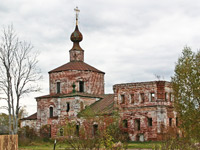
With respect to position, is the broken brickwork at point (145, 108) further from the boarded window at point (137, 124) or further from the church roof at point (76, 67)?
the church roof at point (76, 67)

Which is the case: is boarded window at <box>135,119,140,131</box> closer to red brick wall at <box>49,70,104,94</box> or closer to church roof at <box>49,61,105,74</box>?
red brick wall at <box>49,70,104,94</box>

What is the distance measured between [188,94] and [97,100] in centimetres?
2235

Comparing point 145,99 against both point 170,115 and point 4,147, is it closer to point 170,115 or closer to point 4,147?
point 170,115

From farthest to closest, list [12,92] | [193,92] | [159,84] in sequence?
[159,84] → [12,92] → [193,92]

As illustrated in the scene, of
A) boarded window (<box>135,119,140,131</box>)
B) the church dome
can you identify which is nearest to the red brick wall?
the church dome

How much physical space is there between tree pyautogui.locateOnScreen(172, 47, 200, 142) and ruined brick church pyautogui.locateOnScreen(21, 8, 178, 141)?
43.7 feet

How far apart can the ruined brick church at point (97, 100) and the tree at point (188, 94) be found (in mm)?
13327

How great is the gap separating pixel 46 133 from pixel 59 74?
22.0 ft

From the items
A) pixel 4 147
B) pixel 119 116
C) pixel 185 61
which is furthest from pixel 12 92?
pixel 4 147

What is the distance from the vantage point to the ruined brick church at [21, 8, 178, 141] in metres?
33.8

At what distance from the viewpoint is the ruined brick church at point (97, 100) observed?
3384 centimetres

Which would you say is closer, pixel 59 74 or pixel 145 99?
pixel 145 99

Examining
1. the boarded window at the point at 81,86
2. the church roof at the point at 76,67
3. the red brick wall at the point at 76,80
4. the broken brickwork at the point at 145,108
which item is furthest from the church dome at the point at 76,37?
the broken brickwork at the point at 145,108

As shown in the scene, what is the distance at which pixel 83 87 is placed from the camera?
41.7m
